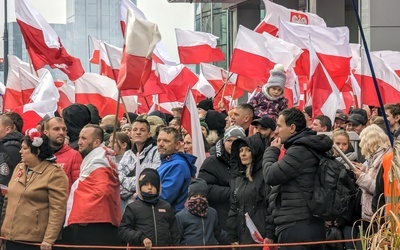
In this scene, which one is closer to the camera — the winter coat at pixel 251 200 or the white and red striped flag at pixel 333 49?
the winter coat at pixel 251 200

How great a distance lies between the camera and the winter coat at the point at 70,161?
10836 millimetres

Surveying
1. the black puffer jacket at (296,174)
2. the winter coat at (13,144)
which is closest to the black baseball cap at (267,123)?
the black puffer jacket at (296,174)

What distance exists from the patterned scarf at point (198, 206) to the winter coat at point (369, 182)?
156 centimetres

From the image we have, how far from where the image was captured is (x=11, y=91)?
20.4m

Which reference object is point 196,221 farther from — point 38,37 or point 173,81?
point 173,81

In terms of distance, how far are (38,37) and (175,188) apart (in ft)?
27.5

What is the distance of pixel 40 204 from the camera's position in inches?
401

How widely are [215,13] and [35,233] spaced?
46.4 m

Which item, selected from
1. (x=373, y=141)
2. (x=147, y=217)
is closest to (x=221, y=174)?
(x=147, y=217)

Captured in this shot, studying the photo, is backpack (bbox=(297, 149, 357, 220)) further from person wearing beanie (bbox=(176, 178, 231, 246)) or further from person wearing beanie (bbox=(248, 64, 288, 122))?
person wearing beanie (bbox=(248, 64, 288, 122))

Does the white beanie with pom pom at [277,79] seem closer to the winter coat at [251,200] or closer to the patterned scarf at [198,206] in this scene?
the winter coat at [251,200]

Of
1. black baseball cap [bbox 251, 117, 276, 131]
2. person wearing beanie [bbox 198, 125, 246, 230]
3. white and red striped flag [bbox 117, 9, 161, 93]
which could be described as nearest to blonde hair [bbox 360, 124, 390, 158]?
black baseball cap [bbox 251, 117, 276, 131]

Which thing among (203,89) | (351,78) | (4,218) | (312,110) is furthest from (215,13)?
(4,218)

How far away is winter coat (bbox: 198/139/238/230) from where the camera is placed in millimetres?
11094
